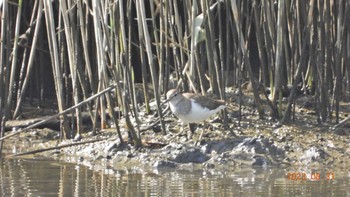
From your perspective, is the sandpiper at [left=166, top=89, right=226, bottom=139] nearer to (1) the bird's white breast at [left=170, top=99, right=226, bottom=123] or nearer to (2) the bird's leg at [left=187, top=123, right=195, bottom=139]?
(1) the bird's white breast at [left=170, top=99, right=226, bottom=123]

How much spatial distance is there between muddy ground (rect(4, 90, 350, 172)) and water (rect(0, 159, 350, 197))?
261 millimetres

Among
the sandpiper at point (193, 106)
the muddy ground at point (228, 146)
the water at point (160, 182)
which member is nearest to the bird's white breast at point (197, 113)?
the sandpiper at point (193, 106)

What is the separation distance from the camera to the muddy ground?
8094 millimetres

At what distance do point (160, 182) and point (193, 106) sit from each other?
122 cm

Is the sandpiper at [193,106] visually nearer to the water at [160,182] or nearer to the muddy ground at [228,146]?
the muddy ground at [228,146]

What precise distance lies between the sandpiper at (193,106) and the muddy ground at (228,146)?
0.28m

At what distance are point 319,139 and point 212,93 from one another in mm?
1269

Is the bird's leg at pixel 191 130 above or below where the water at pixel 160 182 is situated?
above

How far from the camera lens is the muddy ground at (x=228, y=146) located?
809 cm

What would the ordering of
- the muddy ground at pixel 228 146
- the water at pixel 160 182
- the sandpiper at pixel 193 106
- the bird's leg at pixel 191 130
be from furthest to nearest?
the bird's leg at pixel 191 130, the sandpiper at pixel 193 106, the muddy ground at pixel 228 146, the water at pixel 160 182

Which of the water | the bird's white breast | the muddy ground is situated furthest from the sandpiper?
the water

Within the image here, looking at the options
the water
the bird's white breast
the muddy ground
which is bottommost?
the water

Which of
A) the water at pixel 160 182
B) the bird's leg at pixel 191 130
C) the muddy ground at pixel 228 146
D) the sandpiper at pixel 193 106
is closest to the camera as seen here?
the water at pixel 160 182

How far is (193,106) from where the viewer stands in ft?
26.8
